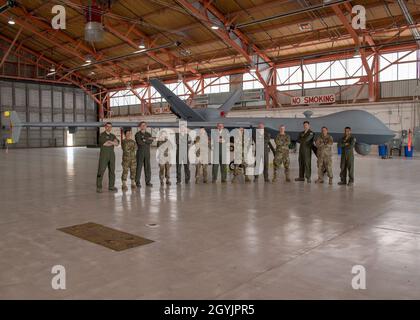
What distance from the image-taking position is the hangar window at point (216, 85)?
32.4 meters

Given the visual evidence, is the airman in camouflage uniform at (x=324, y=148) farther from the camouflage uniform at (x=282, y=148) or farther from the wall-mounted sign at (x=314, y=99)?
the wall-mounted sign at (x=314, y=99)

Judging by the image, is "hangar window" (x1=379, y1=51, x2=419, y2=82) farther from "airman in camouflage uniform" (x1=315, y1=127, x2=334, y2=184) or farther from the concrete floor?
the concrete floor

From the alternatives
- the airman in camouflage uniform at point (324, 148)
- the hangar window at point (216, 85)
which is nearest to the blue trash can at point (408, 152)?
the airman in camouflage uniform at point (324, 148)

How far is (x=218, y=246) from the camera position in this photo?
4.70m

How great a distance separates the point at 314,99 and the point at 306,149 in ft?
56.5

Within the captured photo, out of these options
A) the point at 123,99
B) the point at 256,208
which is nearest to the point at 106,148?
the point at 256,208

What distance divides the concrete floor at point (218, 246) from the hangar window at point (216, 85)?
974 inches

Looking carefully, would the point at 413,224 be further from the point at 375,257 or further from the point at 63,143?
the point at 63,143

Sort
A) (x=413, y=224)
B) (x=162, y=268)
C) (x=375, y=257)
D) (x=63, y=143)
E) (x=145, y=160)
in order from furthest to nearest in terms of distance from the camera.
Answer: (x=63, y=143), (x=145, y=160), (x=413, y=224), (x=375, y=257), (x=162, y=268)

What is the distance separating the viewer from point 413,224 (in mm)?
5895

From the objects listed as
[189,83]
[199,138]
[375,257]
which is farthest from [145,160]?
[189,83]

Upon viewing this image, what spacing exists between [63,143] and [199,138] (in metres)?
37.7

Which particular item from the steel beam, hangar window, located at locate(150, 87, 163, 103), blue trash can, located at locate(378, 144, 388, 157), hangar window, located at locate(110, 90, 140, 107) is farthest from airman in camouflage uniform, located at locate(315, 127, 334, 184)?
hangar window, located at locate(110, 90, 140, 107)
